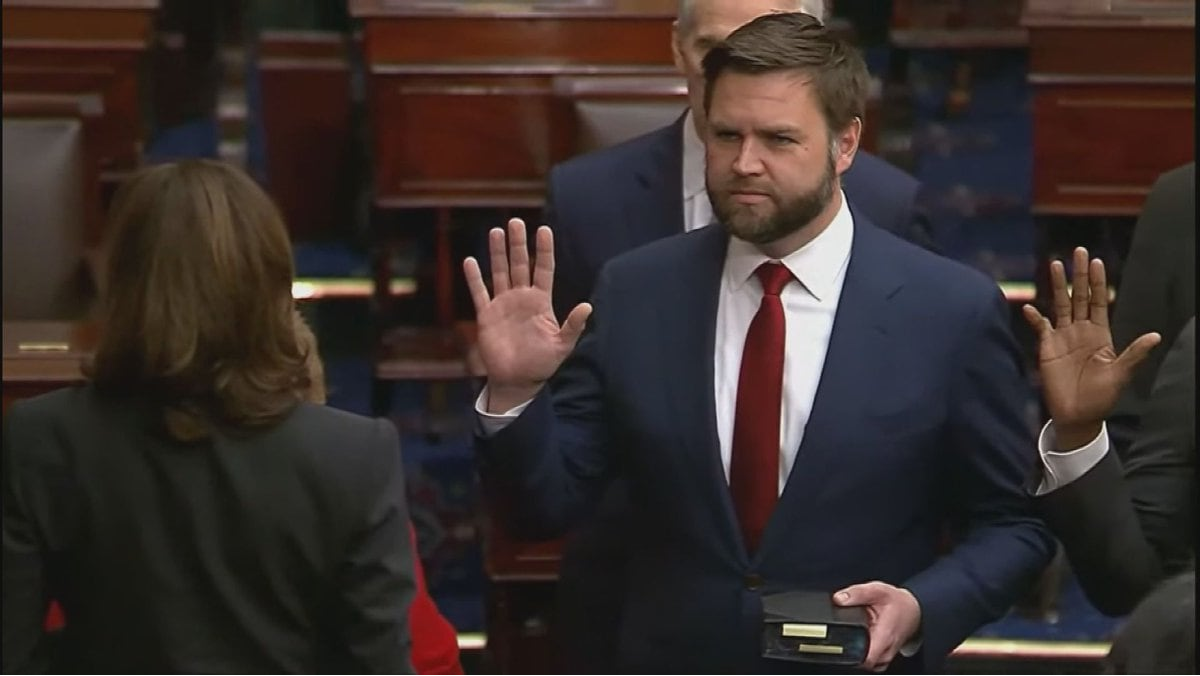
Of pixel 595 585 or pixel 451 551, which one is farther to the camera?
pixel 451 551

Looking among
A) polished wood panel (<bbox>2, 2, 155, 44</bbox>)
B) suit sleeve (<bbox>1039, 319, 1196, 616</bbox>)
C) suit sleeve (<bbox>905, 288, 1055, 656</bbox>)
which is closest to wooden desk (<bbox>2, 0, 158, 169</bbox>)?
polished wood panel (<bbox>2, 2, 155, 44</bbox>)

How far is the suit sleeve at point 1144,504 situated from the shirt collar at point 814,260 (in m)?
0.24

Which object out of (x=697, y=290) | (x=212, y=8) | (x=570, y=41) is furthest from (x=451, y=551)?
(x=212, y=8)

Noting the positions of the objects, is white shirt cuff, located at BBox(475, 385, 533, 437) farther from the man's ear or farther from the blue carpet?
the blue carpet

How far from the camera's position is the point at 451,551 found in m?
2.42

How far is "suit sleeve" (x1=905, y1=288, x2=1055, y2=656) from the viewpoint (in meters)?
1.37

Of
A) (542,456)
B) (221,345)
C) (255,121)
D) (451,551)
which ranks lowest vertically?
(451,551)

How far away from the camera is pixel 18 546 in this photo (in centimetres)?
114

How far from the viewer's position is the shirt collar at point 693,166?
1.65 metres

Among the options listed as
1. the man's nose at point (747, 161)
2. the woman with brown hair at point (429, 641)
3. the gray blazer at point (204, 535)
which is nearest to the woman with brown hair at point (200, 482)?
the gray blazer at point (204, 535)

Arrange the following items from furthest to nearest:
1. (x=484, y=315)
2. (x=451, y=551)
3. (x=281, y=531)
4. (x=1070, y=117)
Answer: (x=1070, y=117) → (x=451, y=551) → (x=484, y=315) → (x=281, y=531)

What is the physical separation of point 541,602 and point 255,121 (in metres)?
1.59

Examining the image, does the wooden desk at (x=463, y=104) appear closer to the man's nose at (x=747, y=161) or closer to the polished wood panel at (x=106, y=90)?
the polished wood panel at (x=106, y=90)

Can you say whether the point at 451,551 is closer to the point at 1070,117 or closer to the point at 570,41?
the point at 570,41
